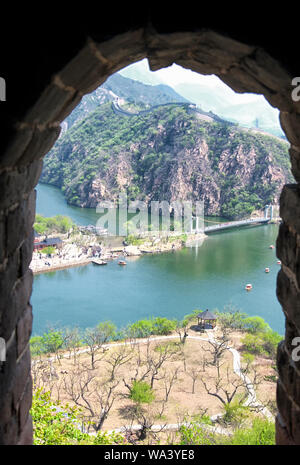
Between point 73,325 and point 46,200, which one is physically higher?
point 46,200

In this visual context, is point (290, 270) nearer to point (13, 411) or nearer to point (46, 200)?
point (13, 411)

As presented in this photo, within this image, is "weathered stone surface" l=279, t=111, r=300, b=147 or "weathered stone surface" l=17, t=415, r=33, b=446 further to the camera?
"weathered stone surface" l=17, t=415, r=33, b=446

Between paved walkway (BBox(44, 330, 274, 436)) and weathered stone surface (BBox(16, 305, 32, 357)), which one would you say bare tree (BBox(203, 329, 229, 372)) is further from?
weathered stone surface (BBox(16, 305, 32, 357))

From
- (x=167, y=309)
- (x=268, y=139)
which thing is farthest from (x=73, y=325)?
(x=268, y=139)

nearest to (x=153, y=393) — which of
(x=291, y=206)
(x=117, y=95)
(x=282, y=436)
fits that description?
(x=282, y=436)

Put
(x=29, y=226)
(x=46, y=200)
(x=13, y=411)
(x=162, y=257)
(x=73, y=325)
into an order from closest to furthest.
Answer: (x=13, y=411)
(x=29, y=226)
(x=73, y=325)
(x=162, y=257)
(x=46, y=200)

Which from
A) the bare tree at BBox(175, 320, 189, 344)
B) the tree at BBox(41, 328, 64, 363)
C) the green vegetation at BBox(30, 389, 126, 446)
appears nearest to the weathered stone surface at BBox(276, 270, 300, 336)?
the green vegetation at BBox(30, 389, 126, 446)
